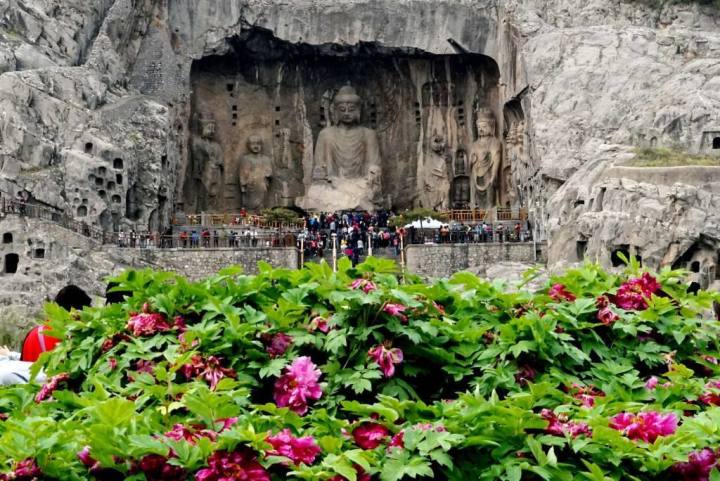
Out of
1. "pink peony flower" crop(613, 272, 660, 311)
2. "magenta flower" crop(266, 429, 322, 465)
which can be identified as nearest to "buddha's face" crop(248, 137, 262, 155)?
"pink peony flower" crop(613, 272, 660, 311)

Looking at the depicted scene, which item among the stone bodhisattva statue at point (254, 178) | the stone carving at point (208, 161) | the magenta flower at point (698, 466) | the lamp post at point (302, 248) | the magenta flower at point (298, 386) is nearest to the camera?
the magenta flower at point (698, 466)

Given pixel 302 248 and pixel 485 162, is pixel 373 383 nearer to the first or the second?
pixel 302 248

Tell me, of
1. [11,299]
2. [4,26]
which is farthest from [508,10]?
[11,299]

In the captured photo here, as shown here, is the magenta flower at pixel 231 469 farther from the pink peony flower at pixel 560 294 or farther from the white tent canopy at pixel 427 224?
the white tent canopy at pixel 427 224

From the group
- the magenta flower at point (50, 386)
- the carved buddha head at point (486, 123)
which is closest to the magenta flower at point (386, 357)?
the magenta flower at point (50, 386)

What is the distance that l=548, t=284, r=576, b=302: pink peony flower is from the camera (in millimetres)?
8992

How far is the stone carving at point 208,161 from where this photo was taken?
4859cm

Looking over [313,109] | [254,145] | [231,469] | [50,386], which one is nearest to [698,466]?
[231,469]

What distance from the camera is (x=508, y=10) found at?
1770 inches

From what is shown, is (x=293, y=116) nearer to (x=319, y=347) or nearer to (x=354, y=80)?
(x=354, y=80)

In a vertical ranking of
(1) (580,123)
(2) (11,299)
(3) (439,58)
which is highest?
(3) (439,58)

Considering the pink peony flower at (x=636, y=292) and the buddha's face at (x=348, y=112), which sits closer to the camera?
the pink peony flower at (x=636, y=292)

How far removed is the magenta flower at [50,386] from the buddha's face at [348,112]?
41.4 metres

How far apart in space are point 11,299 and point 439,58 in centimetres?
2185
